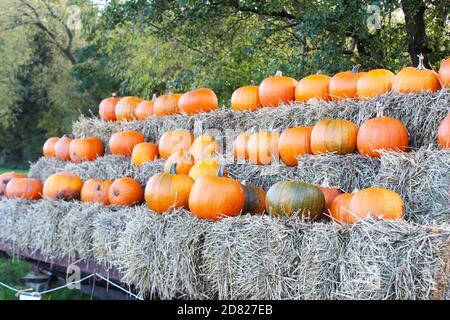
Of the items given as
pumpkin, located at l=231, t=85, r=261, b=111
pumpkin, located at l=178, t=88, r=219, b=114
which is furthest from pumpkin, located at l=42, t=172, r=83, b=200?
pumpkin, located at l=231, t=85, r=261, b=111

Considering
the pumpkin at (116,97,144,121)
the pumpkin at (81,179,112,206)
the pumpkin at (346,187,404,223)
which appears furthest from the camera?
the pumpkin at (116,97,144,121)

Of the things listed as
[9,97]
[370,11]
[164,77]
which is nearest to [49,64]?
[9,97]

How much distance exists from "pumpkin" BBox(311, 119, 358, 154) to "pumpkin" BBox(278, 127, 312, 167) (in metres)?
0.15

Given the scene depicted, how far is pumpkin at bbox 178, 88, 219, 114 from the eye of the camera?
16.6 ft

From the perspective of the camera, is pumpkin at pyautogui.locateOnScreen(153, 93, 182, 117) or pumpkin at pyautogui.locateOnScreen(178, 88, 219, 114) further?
pumpkin at pyautogui.locateOnScreen(153, 93, 182, 117)

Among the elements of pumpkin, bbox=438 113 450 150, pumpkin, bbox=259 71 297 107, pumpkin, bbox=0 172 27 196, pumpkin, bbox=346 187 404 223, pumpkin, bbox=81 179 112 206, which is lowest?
pumpkin, bbox=346 187 404 223

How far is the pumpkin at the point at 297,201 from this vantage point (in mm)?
3086

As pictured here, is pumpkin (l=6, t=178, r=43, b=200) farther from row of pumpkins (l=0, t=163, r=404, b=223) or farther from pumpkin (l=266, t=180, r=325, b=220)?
pumpkin (l=266, t=180, r=325, b=220)

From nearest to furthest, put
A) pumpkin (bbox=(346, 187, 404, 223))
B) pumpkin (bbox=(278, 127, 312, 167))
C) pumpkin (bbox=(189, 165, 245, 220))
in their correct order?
pumpkin (bbox=(346, 187, 404, 223))
pumpkin (bbox=(189, 165, 245, 220))
pumpkin (bbox=(278, 127, 312, 167))

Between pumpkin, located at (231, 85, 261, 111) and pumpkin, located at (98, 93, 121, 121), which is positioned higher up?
pumpkin, located at (98, 93, 121, 121)

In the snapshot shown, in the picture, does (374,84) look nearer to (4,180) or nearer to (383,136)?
(383,136)

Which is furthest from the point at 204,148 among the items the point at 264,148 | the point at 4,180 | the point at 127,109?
the point at 4,180

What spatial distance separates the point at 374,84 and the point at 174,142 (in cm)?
182

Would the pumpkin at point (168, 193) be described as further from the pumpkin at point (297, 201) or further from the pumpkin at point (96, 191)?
the pumpkin at point (96, 191)
